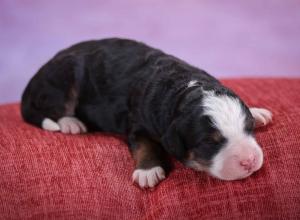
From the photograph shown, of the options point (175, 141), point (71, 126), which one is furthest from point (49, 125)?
point (175, 141)

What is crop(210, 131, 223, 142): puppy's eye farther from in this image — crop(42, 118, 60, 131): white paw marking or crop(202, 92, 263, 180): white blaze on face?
crop(42, 118, 60, 131): white paw marking

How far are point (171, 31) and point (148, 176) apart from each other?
1.99 m

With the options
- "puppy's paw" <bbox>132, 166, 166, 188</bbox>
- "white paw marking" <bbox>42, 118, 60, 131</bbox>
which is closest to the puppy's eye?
"puppy's paw" <bbox>132, 166, 166, 188</bbox>

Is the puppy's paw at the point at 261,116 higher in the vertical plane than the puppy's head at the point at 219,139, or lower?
lower

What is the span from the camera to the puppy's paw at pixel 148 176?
2135 mm

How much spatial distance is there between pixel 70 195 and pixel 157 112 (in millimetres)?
475

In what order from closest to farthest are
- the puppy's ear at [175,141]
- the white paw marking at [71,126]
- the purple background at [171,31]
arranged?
the puppy's ear at [175,141], the white paw marking at [71,126], the purple background at [171,31]

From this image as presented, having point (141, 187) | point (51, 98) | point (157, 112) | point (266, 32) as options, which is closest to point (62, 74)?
point (51, 98)

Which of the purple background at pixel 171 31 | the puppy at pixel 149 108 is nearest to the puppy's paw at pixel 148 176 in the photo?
the puppy at pixel 149 108

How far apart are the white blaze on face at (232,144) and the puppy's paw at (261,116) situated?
232 millimetres

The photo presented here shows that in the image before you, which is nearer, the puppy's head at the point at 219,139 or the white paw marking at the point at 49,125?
the puppy's head at the point at 219,139

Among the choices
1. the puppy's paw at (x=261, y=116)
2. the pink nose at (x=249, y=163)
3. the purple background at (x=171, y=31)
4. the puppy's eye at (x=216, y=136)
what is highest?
the puppy's eye at (x=216, y=136)

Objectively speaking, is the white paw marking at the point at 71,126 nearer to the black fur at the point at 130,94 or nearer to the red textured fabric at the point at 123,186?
the black fur at the point at 130,94

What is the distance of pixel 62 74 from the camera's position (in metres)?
2.81
